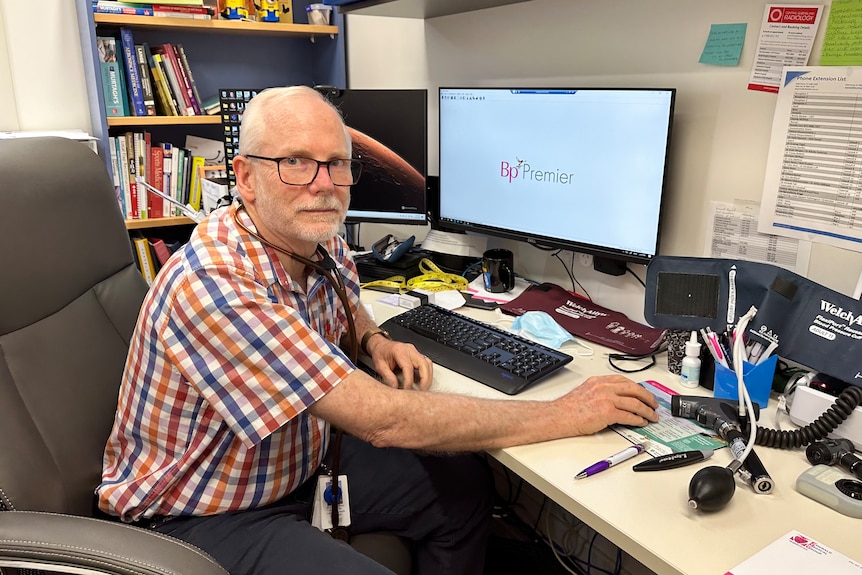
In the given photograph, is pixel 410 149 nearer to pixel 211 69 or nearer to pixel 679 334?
pixel 679 334

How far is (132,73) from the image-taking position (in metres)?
2.25

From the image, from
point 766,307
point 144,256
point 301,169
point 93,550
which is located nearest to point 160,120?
point 144,256

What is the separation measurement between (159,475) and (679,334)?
1.04 m

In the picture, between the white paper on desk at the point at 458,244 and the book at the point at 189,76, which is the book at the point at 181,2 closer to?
the book at the point at 189,76

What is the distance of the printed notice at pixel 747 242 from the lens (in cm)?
130

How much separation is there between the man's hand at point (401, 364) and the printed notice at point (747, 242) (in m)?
0.68

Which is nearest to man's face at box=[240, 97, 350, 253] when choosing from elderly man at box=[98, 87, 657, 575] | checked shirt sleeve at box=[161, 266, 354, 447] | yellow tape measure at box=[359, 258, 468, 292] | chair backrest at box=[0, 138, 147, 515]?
elderly man at box=[98, 87, 657, 575]

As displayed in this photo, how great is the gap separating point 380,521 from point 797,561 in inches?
30.9

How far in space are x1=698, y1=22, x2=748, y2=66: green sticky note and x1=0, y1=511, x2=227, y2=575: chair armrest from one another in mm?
1321

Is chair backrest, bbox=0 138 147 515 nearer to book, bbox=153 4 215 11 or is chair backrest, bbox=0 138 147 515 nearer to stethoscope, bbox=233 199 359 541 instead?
stethoscope, bbox=233 199 359 541

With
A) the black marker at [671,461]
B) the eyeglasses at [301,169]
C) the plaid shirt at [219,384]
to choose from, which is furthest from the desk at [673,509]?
the eyeglasses at [301,169]

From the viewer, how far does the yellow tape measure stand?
1.88 meters

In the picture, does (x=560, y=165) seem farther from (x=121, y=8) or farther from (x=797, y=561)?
(x=121, y=8)

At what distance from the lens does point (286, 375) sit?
1068mm
